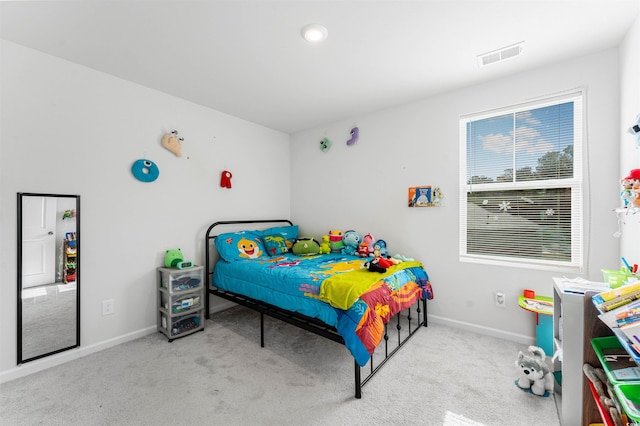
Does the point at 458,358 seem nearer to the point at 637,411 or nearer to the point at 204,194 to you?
the point at 637,411

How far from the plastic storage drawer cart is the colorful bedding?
310mm

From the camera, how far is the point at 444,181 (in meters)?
2.88

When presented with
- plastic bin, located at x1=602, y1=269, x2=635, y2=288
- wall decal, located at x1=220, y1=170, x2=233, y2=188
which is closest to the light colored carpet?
plastic bin, located at x1=602, y1=269, x2=635, y2=288

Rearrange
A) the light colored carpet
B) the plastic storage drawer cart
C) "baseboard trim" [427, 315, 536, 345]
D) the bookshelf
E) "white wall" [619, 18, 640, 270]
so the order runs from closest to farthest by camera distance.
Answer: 1. the bookshelf
2. the light colored carpet
3. "white wall" [619, 18, 640, 270]
4. "baseboard trim" [427, 315, 536, 345]
5. the plastic storage drawer cart

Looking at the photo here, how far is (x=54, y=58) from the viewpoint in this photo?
2.20 m

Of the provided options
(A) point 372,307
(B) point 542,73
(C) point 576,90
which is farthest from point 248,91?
(C) point 576,90

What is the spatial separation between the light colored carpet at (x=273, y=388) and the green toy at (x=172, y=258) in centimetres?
75

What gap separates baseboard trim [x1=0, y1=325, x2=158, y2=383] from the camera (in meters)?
1.98

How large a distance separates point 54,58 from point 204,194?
5.51 ft

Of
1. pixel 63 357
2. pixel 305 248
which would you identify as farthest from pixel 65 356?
pixel 305 248

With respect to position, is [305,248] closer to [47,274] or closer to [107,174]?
[107,174]

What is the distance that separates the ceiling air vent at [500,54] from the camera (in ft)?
6.84

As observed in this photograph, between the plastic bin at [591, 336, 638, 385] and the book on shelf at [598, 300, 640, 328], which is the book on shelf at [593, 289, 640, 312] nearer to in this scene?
the book on shelf at [598, 300, 640, 328]

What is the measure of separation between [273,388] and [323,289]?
0.76 meters
